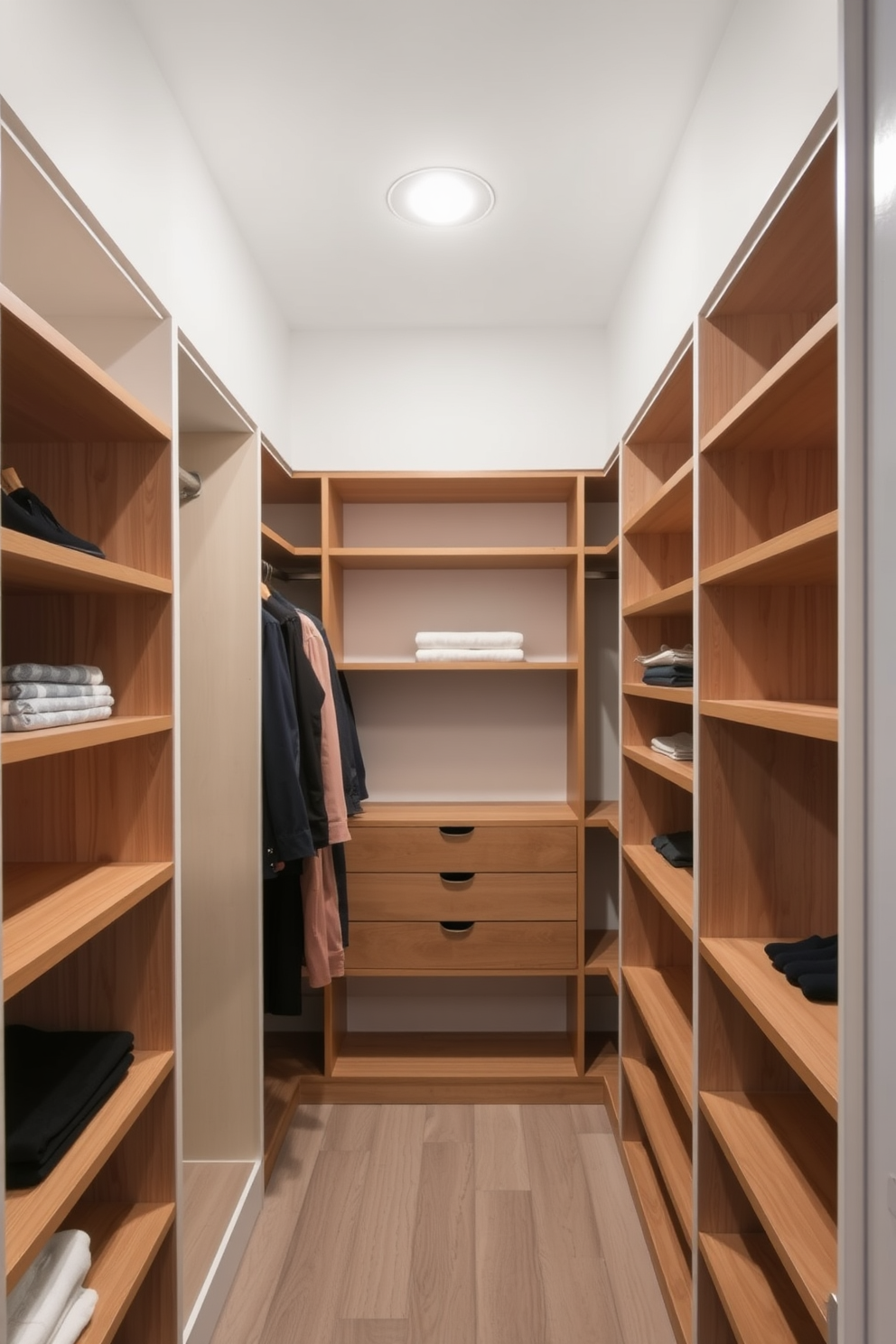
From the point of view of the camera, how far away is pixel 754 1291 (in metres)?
1.41

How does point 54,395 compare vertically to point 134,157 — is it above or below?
below

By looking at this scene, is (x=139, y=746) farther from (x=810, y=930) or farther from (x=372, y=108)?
(x=372, y=108)

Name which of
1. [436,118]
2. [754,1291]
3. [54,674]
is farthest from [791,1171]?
[436,118]

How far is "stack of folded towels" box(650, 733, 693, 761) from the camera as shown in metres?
2.01

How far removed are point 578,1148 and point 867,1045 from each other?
1.97m

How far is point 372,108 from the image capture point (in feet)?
5.68

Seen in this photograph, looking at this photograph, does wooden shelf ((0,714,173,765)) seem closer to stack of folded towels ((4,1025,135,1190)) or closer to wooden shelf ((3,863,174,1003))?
wooden shelf ((3,863,174,1003))

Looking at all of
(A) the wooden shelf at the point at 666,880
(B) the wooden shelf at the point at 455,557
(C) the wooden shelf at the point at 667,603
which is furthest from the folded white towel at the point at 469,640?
(A) the wooden shelf at the point at 666,880

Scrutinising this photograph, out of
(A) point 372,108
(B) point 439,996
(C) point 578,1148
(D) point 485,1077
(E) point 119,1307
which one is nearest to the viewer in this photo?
(E) point 119,1307

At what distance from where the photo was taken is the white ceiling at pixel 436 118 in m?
1.49

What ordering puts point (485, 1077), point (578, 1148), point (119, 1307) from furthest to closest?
point (485, 1077)
point (578, 1148)
point (119, 1307)

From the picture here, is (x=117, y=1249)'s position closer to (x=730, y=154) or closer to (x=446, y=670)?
(x=446, y=670)

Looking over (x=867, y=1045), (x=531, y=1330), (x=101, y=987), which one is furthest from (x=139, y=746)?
(x=531, y=1330)

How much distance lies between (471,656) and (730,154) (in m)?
1.72
